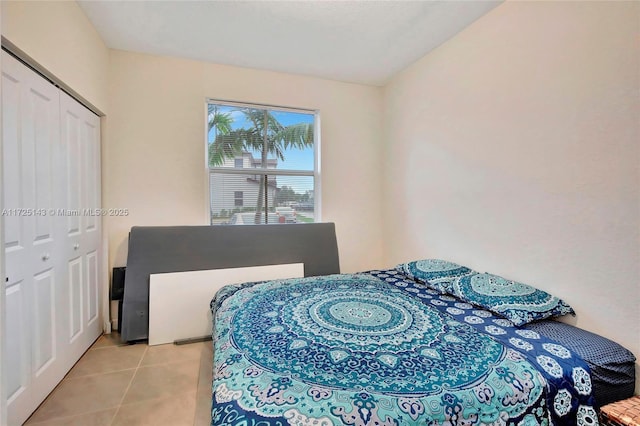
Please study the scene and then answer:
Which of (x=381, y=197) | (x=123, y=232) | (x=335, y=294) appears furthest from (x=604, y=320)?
(x=123, y=232)

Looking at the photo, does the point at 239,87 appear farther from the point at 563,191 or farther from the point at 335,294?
the point at 563,191

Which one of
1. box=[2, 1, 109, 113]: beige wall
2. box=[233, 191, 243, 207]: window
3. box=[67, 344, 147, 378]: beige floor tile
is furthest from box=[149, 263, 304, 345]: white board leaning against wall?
box=[2, 1, 109, 113]: beige wall

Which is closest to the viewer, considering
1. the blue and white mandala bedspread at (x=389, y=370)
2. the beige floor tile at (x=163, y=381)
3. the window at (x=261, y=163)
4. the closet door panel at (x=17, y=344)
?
the blue and white mandala bedspread at (x=389, y=370)

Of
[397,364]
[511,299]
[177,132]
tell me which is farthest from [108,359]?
[511,299]

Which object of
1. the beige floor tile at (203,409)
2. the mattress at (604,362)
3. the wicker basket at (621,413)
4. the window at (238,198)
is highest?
the window at (238,198)

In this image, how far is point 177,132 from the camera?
9.44 feet

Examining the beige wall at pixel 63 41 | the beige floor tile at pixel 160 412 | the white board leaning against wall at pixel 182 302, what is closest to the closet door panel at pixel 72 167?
the beige wall at pixel 63 41

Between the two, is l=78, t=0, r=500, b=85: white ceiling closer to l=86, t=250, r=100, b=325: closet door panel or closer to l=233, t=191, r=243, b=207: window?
l=233, t=191, r=243, b=207: window

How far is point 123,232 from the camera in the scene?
2.75 m

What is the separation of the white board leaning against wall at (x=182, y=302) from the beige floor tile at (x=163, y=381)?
40 centimetres

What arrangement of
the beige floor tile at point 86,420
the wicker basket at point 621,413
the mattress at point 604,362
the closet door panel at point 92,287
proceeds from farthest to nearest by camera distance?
the closet door panel at point 92,287 → the beige floor tile at point 86,420 → the mattress at point 604,362 → the wicker basket at point 621,413

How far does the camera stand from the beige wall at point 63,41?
60.0 inches

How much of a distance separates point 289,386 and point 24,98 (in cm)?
208

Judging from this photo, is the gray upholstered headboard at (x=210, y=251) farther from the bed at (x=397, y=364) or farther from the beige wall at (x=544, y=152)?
the beige wall at (x=544, y=152)
